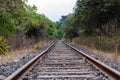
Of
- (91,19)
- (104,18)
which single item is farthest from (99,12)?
(91,19)

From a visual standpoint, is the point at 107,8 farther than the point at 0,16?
Yes

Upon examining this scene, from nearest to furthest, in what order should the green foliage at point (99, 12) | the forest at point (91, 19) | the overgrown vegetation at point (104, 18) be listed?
1. the forest at point (91, 19)
2. the overgrown vegetation at point (104, 18)
3. the green foliage at point (99, 12)

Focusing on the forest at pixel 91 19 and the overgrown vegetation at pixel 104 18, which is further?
the overgrown vegetation at pixel 104 18

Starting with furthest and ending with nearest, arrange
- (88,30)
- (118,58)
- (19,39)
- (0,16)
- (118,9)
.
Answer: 1. (88,30)
2. (19,39)
3. (118,9)
4. (0,16)
5. (118,58)

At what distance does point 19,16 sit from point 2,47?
8.16 meters

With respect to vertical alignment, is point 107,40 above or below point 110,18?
below

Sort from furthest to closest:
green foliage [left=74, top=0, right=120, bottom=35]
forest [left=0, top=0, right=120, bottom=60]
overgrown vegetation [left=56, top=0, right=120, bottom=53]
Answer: green foliage [left=74, top=0, right=120, bottom=35] < overgrown vegetation [left=56, top=0, right=120, bottom=53] < forest [left=0, top=0, right=120, bottom=60]

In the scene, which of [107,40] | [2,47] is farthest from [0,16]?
[107,40]

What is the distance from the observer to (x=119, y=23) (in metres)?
21.4

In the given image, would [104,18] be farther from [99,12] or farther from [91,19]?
[91,19]

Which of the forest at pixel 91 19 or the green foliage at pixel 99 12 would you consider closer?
the forest at pixel 91 19

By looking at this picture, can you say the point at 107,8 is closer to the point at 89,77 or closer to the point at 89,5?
the point at 89,5

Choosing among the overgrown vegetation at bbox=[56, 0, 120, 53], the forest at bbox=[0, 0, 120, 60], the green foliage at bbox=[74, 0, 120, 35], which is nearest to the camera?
the forest at bbox=[0, 0, 120, 60]

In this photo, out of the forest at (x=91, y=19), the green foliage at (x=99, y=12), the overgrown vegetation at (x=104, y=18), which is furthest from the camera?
the green foliage at (x=99, y=12)
